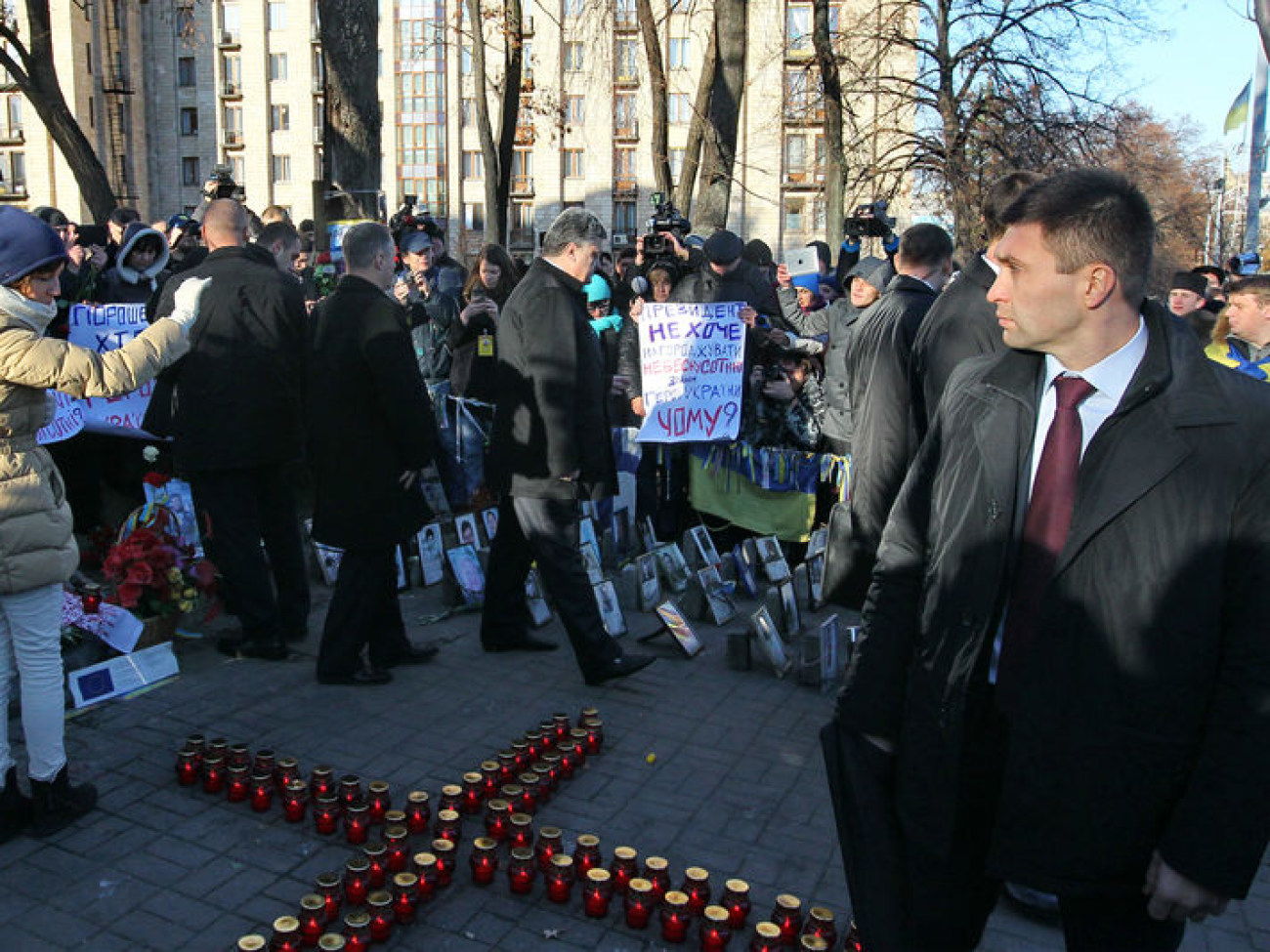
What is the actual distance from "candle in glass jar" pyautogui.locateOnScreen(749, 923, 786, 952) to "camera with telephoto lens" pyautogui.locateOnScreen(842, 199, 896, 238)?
21.3 feet

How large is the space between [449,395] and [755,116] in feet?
157

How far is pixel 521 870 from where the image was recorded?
362 cm

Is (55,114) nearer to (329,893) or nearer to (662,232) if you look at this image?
(662,232)

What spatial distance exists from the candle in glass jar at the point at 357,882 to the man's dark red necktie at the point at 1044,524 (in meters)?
2.26

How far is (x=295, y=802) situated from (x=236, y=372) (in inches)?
99.5

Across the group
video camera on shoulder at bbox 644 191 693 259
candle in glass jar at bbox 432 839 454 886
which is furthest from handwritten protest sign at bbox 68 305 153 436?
candle in glass jar at bbox 432 839 454 886

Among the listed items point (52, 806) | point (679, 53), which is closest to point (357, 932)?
point (52, 806)

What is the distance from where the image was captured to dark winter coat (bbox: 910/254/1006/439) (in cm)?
380

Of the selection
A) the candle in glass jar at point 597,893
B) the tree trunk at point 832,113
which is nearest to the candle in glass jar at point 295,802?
the candle in glass jar at point 597,893

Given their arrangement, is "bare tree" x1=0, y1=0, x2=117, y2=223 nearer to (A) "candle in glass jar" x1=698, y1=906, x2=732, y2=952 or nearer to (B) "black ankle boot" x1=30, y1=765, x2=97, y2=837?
(B) "black ankle boot" x1=30, y1=765, x2=97, y2=837

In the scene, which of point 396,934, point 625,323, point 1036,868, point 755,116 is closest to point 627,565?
point 625,323

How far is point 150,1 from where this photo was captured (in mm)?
58938

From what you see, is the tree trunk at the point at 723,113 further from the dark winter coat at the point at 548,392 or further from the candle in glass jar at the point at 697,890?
the candle in glass jar at the point at 697,890

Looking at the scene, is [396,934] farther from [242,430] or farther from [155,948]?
[242,430]
